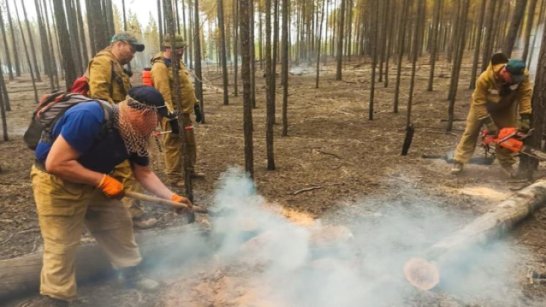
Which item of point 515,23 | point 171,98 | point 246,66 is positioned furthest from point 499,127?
point 171,98

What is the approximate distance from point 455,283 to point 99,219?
3.04m

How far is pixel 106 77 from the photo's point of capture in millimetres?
3793

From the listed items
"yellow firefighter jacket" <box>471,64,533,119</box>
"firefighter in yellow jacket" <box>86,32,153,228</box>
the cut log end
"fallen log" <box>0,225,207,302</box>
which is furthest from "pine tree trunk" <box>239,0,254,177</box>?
"yellow firefighter jacket" <box>471,64,533,119</box>

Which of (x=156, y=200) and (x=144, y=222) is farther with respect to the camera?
(x=144, y=222)

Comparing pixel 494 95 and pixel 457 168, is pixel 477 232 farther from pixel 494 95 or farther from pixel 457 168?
pixel 494 95

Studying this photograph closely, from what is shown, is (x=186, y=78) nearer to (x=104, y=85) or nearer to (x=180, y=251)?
(x=104, y=85)

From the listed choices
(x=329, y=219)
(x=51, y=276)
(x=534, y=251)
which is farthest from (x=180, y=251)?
(x=534, y=251)

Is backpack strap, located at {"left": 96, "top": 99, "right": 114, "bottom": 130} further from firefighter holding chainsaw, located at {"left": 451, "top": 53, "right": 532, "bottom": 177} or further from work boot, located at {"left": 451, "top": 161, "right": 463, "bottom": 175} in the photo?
work boot, located at {"left": 451, "top": 161, "right": 463, "bottom": 175}

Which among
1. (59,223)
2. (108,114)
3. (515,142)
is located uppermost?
(108,114)

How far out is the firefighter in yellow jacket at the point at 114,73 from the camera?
12.4ft

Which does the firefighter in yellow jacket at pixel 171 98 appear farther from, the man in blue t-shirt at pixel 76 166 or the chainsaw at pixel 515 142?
the chainsaw at pixel 515 142

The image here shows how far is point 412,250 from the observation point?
3668 millimetres

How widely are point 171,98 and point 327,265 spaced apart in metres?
2.95

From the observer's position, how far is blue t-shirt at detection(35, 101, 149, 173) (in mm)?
2424
